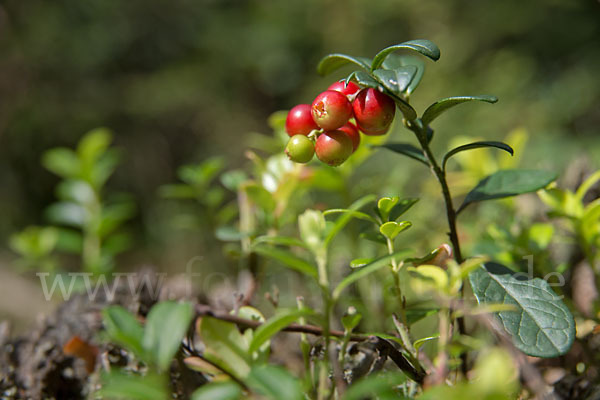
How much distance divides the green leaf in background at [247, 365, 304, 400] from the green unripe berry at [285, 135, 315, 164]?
0.22m

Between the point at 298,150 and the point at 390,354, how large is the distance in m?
0.21

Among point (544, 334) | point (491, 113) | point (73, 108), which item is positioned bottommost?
point (544, 334)

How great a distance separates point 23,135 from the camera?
2826 millimetres

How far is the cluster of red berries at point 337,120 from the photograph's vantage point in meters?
0.46

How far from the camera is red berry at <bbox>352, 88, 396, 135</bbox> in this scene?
457 mm

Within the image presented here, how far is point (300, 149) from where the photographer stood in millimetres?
476

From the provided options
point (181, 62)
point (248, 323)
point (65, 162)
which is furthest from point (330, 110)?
point (181, 62)

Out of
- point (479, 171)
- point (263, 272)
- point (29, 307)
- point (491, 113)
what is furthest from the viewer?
point (491, 113)

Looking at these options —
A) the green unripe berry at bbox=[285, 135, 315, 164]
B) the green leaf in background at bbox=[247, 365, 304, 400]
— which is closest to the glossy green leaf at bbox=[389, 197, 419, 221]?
the green unripe berry at bbox=[285, 135, 315, 164]

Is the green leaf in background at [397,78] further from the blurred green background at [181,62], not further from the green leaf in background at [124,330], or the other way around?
the blurred green background at [181,62]

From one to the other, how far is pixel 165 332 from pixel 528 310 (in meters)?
0.33

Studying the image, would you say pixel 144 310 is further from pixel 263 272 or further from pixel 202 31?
A: pixel 202 31

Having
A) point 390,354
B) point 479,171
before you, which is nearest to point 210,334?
point 390,354

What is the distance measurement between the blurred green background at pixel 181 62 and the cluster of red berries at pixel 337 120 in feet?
5.67
